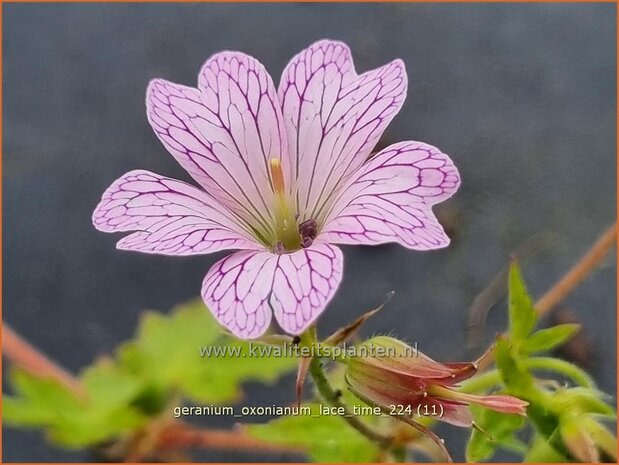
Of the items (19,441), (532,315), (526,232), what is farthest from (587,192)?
(19,441)

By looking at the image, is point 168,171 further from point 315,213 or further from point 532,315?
point 532,315

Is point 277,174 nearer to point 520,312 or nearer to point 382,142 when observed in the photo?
point 520,312

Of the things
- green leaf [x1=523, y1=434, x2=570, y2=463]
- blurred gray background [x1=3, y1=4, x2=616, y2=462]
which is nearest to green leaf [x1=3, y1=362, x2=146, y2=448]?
blurred gray background [x1=3, y1=4, x2=616, y2=462]

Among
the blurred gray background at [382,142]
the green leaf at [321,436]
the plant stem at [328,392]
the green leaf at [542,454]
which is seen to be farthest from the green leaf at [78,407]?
the green leaf at [542,454]

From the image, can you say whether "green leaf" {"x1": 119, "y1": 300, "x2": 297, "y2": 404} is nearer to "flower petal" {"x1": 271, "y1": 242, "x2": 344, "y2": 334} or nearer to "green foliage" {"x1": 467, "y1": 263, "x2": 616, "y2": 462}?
"green foliage" {"x1": 467, "y1": 263, "x2": 616, "y2": 462}

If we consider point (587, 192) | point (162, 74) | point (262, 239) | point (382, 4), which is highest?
point (382, 4)

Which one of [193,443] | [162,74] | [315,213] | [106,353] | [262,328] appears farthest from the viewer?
[162,74]

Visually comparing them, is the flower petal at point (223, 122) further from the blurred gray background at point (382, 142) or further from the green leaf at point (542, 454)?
the blurred gray background at point (382, 142)
